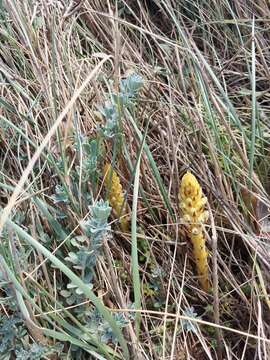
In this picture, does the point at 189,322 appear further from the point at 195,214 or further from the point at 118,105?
the point at 118,105

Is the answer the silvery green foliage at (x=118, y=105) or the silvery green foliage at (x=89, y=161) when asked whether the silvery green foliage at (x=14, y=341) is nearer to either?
the silvery green foliage at (x=89, y=161)

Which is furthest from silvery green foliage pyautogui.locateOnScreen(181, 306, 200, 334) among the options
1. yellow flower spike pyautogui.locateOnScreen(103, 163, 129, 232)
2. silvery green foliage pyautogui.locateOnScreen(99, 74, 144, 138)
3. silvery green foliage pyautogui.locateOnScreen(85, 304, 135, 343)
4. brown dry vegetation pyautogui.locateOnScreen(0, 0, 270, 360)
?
silvery green foliage pyautogui.locateOnScreen(99, 74, 144, 138)

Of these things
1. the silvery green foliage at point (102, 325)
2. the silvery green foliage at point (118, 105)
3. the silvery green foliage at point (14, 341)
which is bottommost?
the silvery green foliage at point (102, 325)

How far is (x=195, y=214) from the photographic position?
111 centimetres

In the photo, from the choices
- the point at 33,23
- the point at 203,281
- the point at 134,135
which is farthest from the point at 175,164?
the point at 33,23

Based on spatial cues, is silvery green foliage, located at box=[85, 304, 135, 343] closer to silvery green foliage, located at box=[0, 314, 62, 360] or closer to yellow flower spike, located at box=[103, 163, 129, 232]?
silvery green foliage, located at box=[0, 314, 62, 360]

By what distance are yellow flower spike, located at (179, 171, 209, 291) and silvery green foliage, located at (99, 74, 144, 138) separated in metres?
0.21

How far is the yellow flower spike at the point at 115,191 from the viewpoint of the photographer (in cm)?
118

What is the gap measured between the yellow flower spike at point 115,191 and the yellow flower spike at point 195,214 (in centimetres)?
14

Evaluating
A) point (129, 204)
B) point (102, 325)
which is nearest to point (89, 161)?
point (129, 204)

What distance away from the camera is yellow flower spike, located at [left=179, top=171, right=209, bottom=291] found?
1081mm

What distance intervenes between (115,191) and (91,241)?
0.17 meters

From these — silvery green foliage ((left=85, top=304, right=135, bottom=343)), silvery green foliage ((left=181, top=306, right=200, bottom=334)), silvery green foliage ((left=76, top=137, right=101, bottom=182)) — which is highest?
silvery green foliage ((left=76, top=137, right=101, bottom=182))

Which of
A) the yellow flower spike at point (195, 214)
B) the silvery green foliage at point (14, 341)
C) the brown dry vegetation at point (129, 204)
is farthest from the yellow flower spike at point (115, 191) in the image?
the silvery green foliage at point (14, 341)
